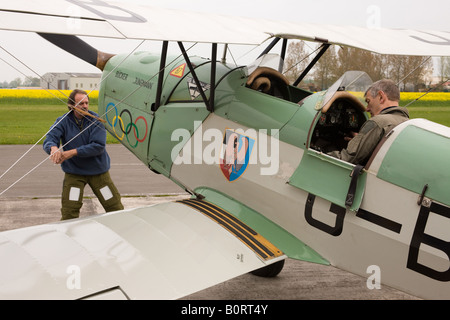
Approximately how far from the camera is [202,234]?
3283 millimetres

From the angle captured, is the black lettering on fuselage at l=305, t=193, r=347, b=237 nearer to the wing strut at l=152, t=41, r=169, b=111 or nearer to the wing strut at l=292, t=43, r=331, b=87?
the wing strut at l=292, t=43, r=331, b=87

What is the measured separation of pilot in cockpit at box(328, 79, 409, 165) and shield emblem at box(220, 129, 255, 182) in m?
0.72

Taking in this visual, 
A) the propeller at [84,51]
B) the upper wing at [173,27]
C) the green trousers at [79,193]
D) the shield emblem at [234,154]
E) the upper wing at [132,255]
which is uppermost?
the upper wing at [173,27]

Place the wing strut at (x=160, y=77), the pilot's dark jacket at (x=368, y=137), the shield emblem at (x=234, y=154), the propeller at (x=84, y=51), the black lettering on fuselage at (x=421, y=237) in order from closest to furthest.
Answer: the black lettering on fuselage at (x=421, y=237)
the pilot's dark jacket at (x=368, y=137)
the shield emblem at (x=234, y=154)
the wing strut at (x=160, y=77)
the propeller at (x=84, y=51)

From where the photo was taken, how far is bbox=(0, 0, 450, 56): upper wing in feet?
8.96

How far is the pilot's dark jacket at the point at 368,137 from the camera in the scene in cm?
303

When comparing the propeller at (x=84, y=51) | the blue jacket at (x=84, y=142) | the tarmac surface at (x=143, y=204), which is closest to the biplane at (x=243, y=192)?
the tarmac surface at (x=143, y=204)

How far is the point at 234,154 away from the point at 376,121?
1152 mm

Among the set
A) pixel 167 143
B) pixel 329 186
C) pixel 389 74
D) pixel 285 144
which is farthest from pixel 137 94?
pixel 389 74

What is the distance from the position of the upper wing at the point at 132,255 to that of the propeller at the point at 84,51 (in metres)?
2.68

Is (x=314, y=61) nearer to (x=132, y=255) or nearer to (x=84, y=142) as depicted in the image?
(x=84, y=142)

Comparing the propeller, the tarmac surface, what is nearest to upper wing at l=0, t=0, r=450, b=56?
the tarmac surface

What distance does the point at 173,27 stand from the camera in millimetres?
3301

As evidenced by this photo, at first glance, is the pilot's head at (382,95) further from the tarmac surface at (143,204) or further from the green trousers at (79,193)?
the green trousers at (79,193)
